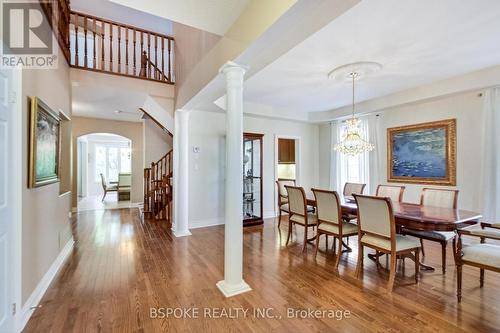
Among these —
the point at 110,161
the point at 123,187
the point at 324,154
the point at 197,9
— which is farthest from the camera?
the point at 110,161

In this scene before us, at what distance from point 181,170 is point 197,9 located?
2.95 meters

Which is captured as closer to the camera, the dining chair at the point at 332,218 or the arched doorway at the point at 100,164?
the dining chair at the point at 332,218

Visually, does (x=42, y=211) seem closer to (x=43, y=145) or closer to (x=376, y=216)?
(x=43, y=145)

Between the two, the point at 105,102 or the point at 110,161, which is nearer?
the point at 105,102

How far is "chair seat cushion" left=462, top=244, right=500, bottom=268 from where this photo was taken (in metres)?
2.05

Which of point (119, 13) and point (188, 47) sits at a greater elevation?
point (119, 13)

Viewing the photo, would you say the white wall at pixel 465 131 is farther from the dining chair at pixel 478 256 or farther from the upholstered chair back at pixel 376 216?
the upholstered chair back at pixel 376 216

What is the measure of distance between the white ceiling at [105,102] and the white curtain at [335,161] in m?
4.57

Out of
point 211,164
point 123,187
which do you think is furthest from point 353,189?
point 123,187

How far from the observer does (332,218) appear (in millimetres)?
3148

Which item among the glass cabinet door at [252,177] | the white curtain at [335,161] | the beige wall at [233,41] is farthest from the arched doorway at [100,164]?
the white curtain at [335,161]

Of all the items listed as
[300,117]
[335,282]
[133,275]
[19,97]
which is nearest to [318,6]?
[19,97]

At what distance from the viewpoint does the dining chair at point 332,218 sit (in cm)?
303

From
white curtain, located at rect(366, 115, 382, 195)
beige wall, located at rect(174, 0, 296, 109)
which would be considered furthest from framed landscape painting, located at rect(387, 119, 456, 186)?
beige wall, located at rect(174, 0, 296, 109)
